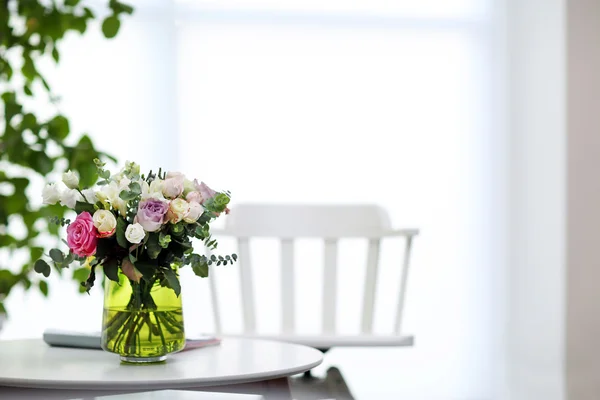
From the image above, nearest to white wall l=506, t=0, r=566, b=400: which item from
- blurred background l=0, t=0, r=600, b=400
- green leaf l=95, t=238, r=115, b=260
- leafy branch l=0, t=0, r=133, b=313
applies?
blurred background l=0, t=0, r=600, b=400

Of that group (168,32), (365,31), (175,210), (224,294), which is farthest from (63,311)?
(175,210)

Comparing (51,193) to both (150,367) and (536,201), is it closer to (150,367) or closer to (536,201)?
(150,367)

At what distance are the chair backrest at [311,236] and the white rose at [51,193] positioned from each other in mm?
1011

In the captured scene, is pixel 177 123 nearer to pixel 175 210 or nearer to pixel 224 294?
pixel 224 294

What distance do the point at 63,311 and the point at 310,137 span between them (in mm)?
1192

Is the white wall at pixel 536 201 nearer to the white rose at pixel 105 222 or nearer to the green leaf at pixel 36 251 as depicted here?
the green leaf at pixel 36 251

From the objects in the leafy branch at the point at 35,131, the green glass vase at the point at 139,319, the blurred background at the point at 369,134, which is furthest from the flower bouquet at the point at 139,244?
the blurred background at the point at 369,134

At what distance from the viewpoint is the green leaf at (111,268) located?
1215mm

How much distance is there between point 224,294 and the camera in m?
3.23

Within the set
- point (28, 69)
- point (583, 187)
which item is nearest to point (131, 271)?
point (28, 69)

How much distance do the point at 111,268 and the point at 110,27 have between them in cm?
97

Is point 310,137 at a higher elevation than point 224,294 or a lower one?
higher

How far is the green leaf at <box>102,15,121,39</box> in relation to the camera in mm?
2008

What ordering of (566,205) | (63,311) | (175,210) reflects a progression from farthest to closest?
1. (63,311)
2. (566,205)
3. (175,210)
